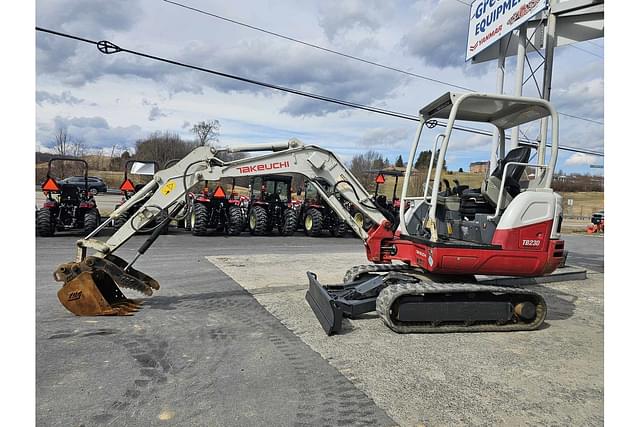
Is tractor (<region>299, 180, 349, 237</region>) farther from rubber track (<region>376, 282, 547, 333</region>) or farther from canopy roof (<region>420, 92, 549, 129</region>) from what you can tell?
rubber track (<region>376, 282, 547, 333</region>)

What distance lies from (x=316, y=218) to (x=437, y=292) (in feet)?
37.4

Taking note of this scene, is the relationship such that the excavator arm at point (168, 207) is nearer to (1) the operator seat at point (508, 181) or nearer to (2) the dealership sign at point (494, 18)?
(1) the operator seat at point (508, 181)

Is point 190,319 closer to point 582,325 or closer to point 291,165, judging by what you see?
point 291,165

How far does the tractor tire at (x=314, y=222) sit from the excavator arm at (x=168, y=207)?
32.3 feet

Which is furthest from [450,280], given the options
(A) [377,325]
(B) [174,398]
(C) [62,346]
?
(C) [62,346]

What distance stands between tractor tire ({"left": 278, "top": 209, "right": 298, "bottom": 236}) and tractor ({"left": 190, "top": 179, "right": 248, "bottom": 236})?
1.54m

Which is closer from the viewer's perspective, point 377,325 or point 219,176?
point 377,325

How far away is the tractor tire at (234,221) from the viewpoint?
49.5 feet

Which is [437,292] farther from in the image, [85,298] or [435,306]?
[85,298]

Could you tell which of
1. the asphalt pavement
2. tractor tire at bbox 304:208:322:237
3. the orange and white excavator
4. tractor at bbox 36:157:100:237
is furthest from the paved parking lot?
tractor tire at bbox 304:208:322:237

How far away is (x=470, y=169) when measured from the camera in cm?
767

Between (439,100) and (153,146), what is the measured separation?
42.3m

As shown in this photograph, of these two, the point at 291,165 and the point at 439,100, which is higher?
the point at 439,100

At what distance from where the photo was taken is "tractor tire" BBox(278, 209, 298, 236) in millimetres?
15906
